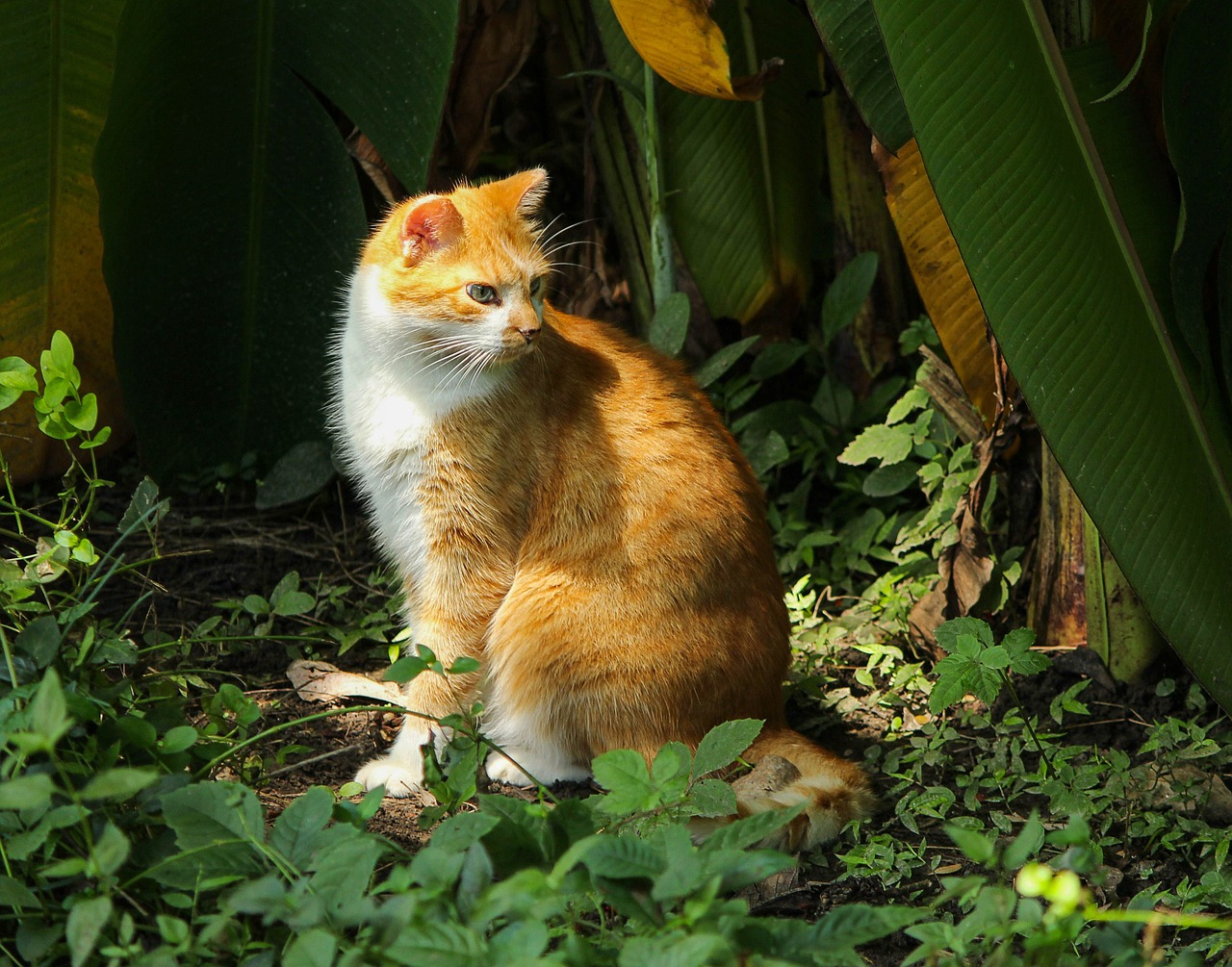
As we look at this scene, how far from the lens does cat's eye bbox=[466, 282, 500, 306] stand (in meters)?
2.58

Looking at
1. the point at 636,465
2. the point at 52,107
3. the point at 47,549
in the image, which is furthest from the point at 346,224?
the point at 47,549

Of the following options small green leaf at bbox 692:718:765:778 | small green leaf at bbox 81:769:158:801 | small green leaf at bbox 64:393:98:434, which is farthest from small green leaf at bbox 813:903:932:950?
small green leaf at bbox 64:393:98:434

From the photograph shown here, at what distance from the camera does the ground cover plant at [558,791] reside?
1463 mm

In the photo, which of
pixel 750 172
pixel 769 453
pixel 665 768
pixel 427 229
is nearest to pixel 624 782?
pixel 665 768

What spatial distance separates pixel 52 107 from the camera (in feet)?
10.6

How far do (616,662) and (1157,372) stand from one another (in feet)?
4.22

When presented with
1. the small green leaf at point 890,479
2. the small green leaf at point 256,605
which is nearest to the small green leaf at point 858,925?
the small green leaf at point 256,605

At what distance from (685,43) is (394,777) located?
185 centimetres

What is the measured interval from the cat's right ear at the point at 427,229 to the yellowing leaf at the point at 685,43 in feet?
2.23

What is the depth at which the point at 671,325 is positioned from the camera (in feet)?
11.4

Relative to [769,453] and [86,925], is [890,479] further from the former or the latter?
[86,925]

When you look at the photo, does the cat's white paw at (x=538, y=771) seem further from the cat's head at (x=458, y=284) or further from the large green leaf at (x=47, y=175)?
the large green leaf at (x=47, y=175)

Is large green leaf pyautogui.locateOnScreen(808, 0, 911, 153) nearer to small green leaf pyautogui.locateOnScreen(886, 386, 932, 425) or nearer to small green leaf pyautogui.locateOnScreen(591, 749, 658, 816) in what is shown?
small green leaf pyautogui.locateOnScreen(886, 386, 932, 425)

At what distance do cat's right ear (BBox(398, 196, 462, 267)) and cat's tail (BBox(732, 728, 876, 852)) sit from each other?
133cm
